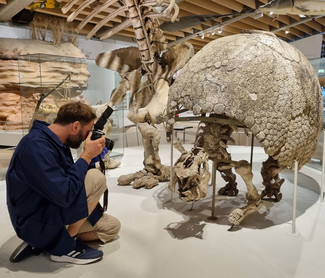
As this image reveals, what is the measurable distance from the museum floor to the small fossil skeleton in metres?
0.29

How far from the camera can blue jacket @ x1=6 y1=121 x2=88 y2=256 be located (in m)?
2.05

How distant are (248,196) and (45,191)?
6.22 ft

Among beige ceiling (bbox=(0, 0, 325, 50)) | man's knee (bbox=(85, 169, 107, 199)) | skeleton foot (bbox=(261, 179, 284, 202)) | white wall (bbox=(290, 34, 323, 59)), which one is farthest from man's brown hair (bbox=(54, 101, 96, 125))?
white wall (bbox=(290, 34, 323, 59))

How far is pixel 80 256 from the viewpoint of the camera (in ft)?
7.98

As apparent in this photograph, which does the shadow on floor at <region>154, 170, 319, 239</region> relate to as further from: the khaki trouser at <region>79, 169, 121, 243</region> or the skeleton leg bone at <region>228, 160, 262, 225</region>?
the khaki trouser at <region>79, 169, 121, 243</region>

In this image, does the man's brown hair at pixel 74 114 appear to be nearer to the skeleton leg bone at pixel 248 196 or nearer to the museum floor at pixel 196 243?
the museum floor at pixel 196 243

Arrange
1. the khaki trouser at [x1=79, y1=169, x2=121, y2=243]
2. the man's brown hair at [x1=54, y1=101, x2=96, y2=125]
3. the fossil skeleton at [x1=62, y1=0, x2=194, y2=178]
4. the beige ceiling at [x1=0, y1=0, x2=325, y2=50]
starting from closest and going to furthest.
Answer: the man's brown hair at [x1=54, y1=101, x2=96, y2=125]
the khaki trouser at [x1=79, y1=169, x2=121, y2=243]
the fossil skeleton at [x1=62, y1=0, x2=194, y2=178]
the beige ceiling at [x1=0, y1=0, x2=325, y2=50]

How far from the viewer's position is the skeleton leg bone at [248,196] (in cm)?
295

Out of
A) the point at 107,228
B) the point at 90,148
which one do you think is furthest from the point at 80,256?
the point at 90,148

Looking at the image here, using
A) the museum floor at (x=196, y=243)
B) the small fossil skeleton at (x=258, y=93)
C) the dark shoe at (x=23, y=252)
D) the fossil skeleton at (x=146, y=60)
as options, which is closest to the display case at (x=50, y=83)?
the fossil skeleton at (x=146, y=60)

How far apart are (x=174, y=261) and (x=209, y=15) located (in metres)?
5.38

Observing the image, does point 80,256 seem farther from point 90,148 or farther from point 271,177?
point 271,177

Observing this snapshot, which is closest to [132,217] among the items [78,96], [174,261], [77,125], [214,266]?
[174,261]

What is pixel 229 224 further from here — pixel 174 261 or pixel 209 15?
pixel 209 15
